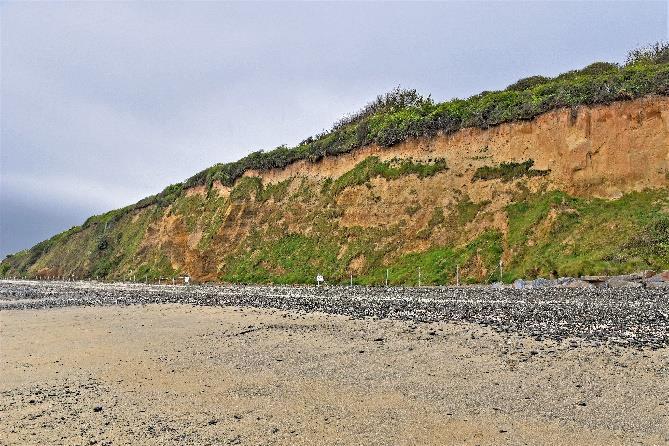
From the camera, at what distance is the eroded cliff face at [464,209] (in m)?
27.6

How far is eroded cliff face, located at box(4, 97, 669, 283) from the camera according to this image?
90.4 feet

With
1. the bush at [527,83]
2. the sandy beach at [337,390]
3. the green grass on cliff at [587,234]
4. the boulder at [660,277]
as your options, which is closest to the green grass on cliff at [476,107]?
the bush at [527,83]

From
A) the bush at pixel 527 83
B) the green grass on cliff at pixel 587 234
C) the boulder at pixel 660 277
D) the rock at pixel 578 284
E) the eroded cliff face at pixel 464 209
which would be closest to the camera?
the boulder at pixel 660 277

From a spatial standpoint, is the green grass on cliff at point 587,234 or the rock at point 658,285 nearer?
the rock at point 658,285

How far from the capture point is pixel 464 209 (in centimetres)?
3425

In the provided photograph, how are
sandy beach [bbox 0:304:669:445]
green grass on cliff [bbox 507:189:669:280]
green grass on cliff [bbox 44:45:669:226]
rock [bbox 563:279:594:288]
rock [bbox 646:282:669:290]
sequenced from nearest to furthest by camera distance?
sandy beach [bbox 0:304:669:445] < rock [bbox 646:282:669:290] < rock [bbox 563:279:594:288] < green grass on cliff [bbox 507:189:669:280] < green grass on cliff [bbox 44:45:669:226]

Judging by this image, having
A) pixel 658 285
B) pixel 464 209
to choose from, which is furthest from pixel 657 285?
pixel 464 209

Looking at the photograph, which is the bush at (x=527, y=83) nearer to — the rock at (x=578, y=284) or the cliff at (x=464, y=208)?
the cliff at (x=464, y=208)

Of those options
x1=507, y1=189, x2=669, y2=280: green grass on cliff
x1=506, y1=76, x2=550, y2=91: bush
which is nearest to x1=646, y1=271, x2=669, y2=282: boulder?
x1=507, y1=189, x2=669, y2=280: green grass on cliff

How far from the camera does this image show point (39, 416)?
241 inches

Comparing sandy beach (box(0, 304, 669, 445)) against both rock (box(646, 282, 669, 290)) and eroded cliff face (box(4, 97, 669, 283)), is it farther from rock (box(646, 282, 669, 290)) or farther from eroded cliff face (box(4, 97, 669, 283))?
eroded cliff face (box(4, 97, 669, 283))

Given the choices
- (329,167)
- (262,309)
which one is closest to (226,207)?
(329,167)

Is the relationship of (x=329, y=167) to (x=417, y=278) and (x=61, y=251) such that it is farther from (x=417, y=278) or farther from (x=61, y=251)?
(x=61, y=251)

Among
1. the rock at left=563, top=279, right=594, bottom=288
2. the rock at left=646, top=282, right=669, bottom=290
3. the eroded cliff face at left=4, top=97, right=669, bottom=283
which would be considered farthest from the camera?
the eroded cliff face at left=4, top=97, right=669, bottom=283
